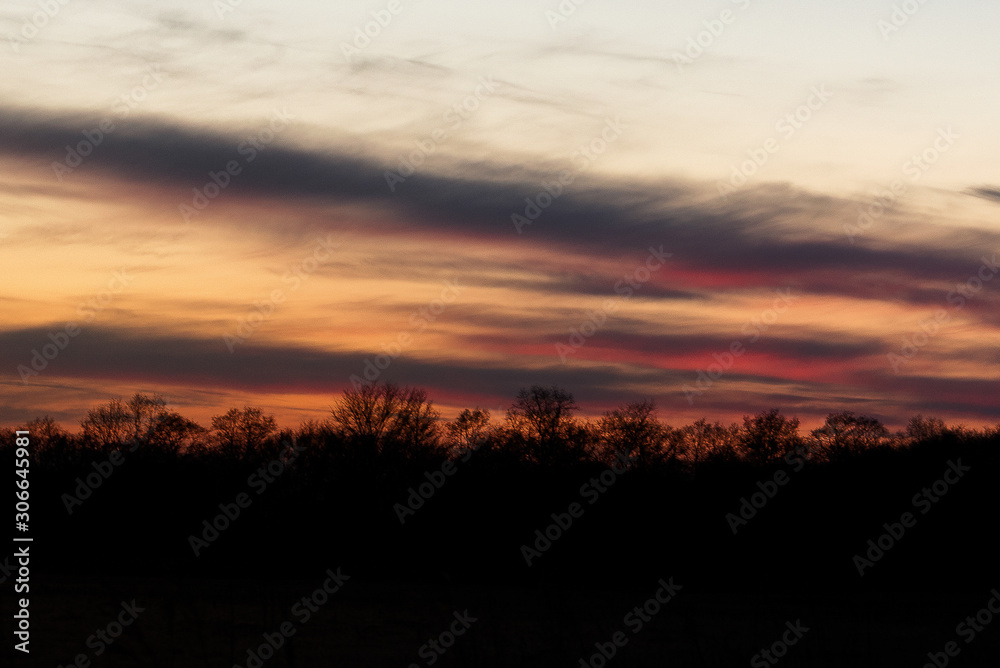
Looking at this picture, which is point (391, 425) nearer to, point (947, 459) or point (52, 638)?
point (947, 459)

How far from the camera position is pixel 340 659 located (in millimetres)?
18953

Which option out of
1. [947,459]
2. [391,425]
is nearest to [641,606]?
[947,459]
